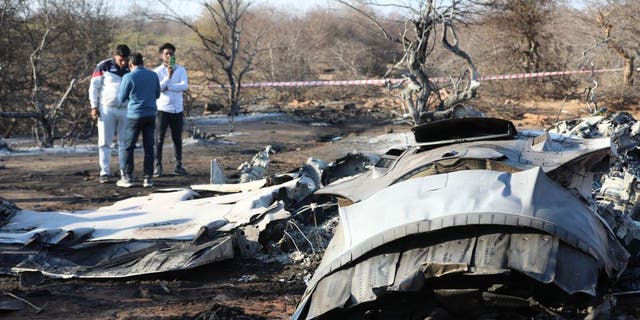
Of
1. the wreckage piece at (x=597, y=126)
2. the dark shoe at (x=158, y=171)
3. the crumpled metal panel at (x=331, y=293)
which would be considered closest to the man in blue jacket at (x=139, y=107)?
the dark shoe at (x=158, y=171)

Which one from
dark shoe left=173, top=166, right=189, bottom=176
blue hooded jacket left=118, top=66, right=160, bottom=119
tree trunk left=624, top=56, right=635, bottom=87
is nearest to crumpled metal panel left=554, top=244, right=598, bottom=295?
blue hooded jacket left=118, top=66, right=160, bottom=119

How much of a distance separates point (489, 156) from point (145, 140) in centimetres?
652

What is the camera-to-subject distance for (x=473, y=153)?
5.09 meters

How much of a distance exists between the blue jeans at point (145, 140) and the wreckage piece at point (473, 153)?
5294 mm

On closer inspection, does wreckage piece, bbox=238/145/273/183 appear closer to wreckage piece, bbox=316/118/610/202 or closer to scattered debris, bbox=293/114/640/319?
wreckage piece, bbox=316/118/610/202

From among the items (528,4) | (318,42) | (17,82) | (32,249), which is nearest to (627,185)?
(32,249)

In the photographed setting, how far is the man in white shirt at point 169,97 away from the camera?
11133 mm

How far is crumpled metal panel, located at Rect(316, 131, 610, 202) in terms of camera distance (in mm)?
5102

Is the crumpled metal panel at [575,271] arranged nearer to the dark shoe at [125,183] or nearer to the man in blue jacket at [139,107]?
the man in blue jacket at [139,107]

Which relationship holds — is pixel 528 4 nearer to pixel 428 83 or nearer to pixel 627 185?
pixel 428 83

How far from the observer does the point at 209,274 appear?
655 cm

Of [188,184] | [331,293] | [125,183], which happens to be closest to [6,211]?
[125,183]

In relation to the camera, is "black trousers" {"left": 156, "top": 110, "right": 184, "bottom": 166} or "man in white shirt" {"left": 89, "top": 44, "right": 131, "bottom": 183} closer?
"man in white shirt" {"left": 89, "top": 44, "right": 131, "bottom": 183}

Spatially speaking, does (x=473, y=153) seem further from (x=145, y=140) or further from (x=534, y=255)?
(x=145, y=140)
